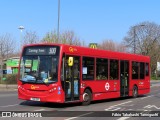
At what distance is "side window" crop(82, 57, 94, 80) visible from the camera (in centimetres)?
1825

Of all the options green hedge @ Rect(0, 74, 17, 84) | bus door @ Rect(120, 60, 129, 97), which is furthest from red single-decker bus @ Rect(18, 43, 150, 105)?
green hedge @ Rect(0, 74, 17, 84)

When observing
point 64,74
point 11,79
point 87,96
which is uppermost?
point 64,74

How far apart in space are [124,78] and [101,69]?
3463 millimetres

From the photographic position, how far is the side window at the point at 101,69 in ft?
64.1

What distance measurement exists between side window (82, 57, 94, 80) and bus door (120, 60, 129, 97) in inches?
152

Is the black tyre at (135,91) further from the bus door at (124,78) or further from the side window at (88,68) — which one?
the side window at (88,68)

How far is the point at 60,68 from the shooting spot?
16453mm

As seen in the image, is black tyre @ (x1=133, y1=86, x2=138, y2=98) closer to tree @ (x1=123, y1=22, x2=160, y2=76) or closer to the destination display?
the destination display

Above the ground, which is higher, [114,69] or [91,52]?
[91,52]

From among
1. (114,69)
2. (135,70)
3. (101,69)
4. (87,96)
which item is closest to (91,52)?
(101,69)

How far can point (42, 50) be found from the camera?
17.1 metres

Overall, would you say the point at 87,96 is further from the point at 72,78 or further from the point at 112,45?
the point at 112,45

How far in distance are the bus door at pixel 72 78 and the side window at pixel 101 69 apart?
1986 millimetres

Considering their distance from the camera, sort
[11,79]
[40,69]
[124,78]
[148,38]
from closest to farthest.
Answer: [40,69], [124,78], [11,79], [148,38]
